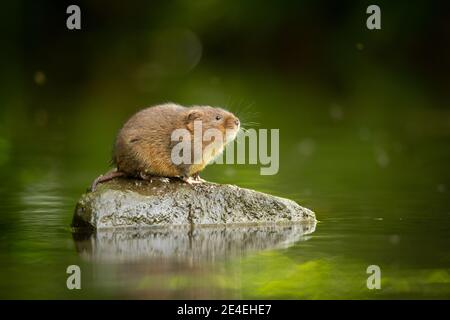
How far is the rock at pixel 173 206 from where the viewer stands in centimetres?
883

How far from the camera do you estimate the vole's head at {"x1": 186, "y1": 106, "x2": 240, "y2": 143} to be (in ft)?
30.7

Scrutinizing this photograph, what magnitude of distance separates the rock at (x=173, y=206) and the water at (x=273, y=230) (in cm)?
21

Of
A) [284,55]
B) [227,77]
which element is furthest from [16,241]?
[284,55]

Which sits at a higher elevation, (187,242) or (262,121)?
(262,121)

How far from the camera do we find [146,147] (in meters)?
9.23

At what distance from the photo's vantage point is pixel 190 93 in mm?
24125

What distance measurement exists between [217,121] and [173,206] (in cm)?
100

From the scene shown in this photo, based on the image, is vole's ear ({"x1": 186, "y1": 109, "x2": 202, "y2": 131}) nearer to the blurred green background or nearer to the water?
the blurred green background

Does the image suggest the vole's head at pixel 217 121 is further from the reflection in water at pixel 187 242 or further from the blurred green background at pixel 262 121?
the reflection in water at pixel 187 242

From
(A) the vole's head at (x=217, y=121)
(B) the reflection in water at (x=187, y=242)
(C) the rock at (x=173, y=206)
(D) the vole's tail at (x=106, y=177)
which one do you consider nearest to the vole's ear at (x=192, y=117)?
(A) the vole's head at (x=217, y=121)

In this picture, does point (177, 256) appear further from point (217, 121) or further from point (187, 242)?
point (217, 121)

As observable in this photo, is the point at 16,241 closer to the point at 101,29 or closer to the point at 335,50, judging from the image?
the point at 335,50

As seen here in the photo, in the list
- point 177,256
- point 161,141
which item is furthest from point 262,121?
point 177,256

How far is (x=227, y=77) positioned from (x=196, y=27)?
724 centimetres
